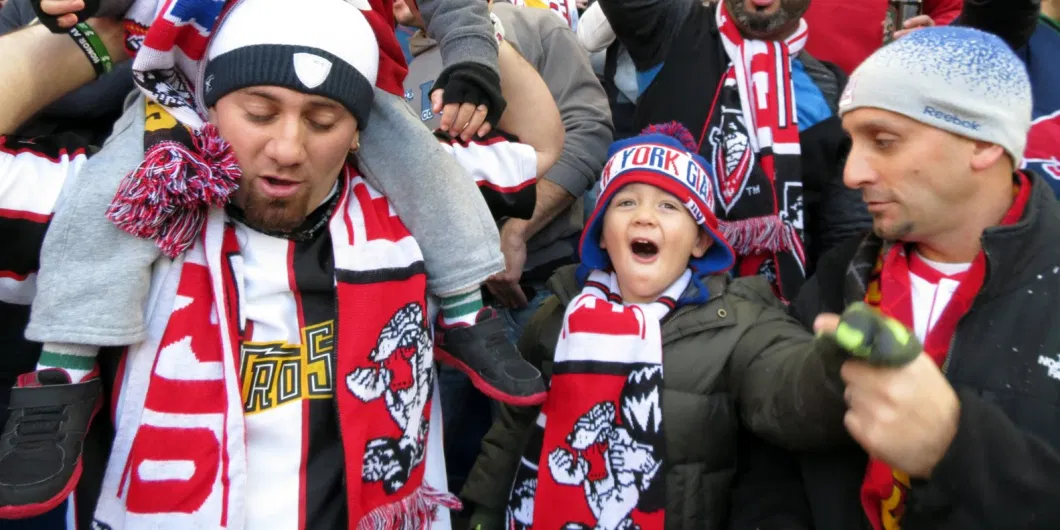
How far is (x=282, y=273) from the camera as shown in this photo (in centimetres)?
157

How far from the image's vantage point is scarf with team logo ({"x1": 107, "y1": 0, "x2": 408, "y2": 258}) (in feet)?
4.48

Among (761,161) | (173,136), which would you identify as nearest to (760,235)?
(761,161)

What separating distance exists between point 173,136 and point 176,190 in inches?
6.6

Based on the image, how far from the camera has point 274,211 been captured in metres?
1.57

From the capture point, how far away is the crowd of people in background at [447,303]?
52.8 inches

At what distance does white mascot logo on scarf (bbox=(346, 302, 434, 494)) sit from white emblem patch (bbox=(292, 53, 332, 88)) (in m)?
0.47

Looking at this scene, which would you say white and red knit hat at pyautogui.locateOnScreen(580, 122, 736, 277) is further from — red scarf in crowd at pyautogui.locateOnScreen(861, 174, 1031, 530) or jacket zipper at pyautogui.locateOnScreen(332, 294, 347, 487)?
jacket zipper at pyautogui.locateOnScreen(332, 294, 347, 487)

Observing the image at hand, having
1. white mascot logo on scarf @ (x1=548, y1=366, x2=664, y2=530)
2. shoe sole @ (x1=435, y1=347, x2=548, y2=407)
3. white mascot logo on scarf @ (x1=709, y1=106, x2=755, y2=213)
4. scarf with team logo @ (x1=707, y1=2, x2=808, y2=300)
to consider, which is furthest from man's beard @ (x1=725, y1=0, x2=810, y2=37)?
shoe sole @ (x1=435, y1=347, x2=548, y2=407)

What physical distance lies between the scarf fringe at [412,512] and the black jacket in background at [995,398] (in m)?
0.79

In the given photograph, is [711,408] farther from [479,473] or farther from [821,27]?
[821,27]

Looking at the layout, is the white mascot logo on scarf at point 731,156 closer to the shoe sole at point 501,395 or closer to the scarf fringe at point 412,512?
the shoe sole at point 501,395

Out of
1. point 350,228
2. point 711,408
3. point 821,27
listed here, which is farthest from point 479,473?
point 821,27

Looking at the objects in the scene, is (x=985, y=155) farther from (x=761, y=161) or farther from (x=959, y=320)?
(x=761, y=161)

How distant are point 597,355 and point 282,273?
2.58 ft
